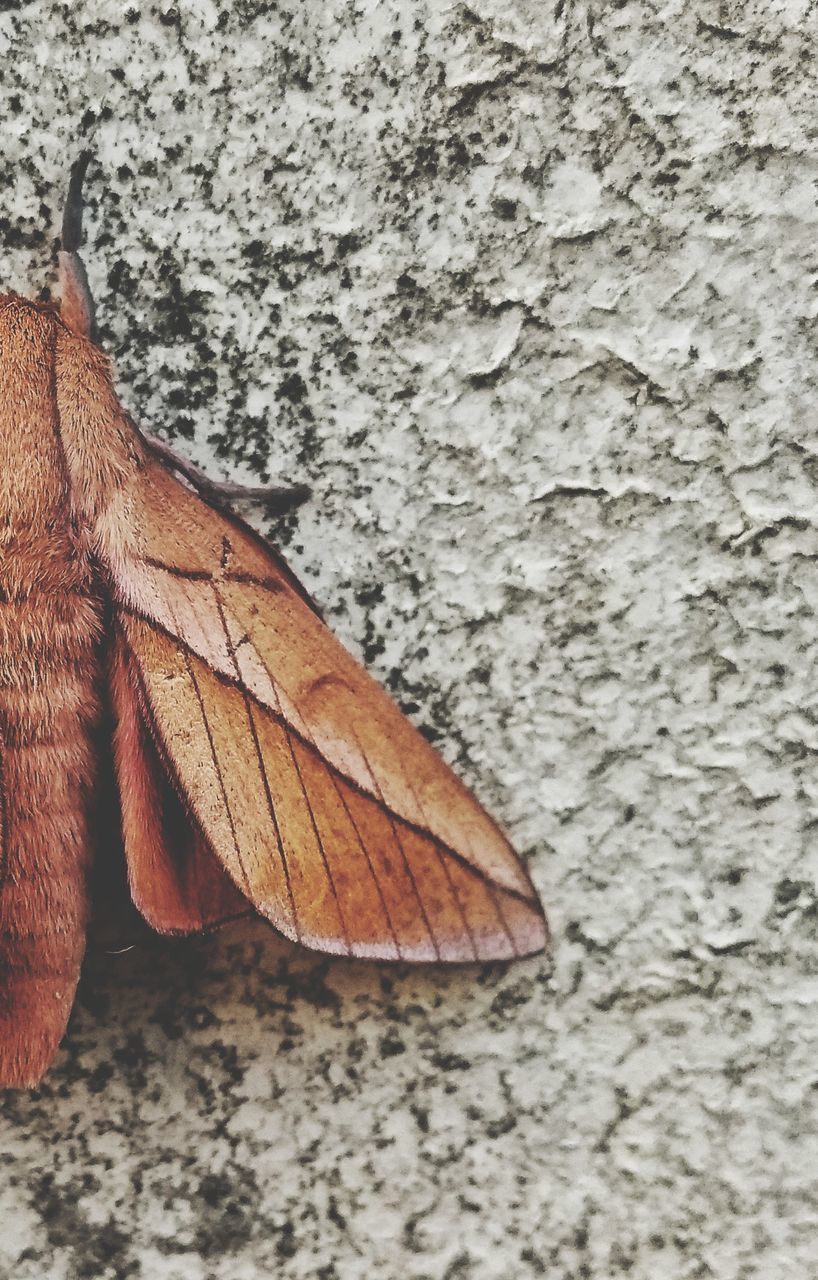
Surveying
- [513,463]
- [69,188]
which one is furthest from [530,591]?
[69,188]

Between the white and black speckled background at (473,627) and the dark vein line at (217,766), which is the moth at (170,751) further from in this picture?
the white and black speckled background at (473,627)

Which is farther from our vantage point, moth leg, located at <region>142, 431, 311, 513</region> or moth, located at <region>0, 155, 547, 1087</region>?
moth leg, located at <region>142, 431, 311, 513</region>

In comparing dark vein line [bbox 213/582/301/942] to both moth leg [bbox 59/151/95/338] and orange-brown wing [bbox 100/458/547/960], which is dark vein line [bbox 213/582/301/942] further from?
moth leg [bbox 59/151/95/338]

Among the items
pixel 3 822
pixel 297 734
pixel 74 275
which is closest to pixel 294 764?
pixel 297 734

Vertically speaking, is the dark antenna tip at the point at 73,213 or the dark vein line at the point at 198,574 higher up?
the dark antenna tip at the point at 73,213

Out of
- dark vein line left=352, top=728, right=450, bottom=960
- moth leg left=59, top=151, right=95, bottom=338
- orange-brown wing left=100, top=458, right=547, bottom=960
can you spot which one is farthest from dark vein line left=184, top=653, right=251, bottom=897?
moth leg left=59, top=151, right=95, bottom=338

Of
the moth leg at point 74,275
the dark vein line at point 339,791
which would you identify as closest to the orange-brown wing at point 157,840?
the dark vein line at point 339,791

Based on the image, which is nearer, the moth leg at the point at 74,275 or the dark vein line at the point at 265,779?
the dark vein line at the point at 265,779
